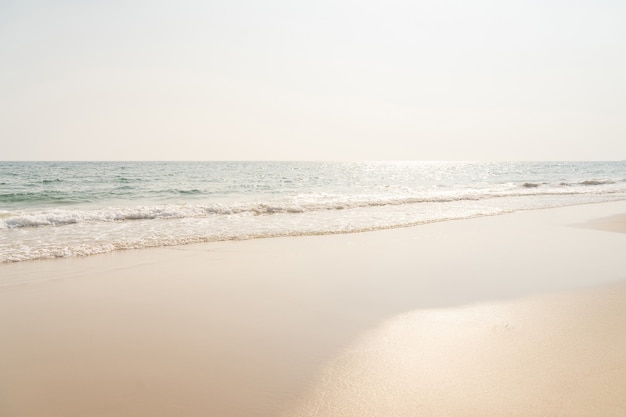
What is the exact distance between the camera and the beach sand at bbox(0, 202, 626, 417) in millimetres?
3588

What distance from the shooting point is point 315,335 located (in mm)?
4941

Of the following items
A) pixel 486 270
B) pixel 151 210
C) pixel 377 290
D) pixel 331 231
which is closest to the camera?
pixel 377 290

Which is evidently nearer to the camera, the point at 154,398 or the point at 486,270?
the point at 154,398

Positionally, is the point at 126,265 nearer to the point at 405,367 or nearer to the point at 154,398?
the point at 154,398

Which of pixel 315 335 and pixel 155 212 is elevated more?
pixel 155 212

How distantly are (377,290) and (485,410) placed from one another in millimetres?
3386

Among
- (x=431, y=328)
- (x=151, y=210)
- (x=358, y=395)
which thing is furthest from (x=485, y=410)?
(x=151, y=210)

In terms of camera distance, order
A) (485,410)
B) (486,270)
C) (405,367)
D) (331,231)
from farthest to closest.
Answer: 1. (331,231)
2. (486,270)
3. (405,367)
4. (485,410)

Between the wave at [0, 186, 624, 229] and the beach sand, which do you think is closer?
the beach sand

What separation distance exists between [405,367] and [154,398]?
93.9 inches

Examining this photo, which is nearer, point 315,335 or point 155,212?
point 315,335

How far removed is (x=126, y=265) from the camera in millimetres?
8680

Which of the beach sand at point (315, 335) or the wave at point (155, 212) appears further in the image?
the wave at point (155, 212)

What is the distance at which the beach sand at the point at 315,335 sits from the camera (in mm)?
3588
